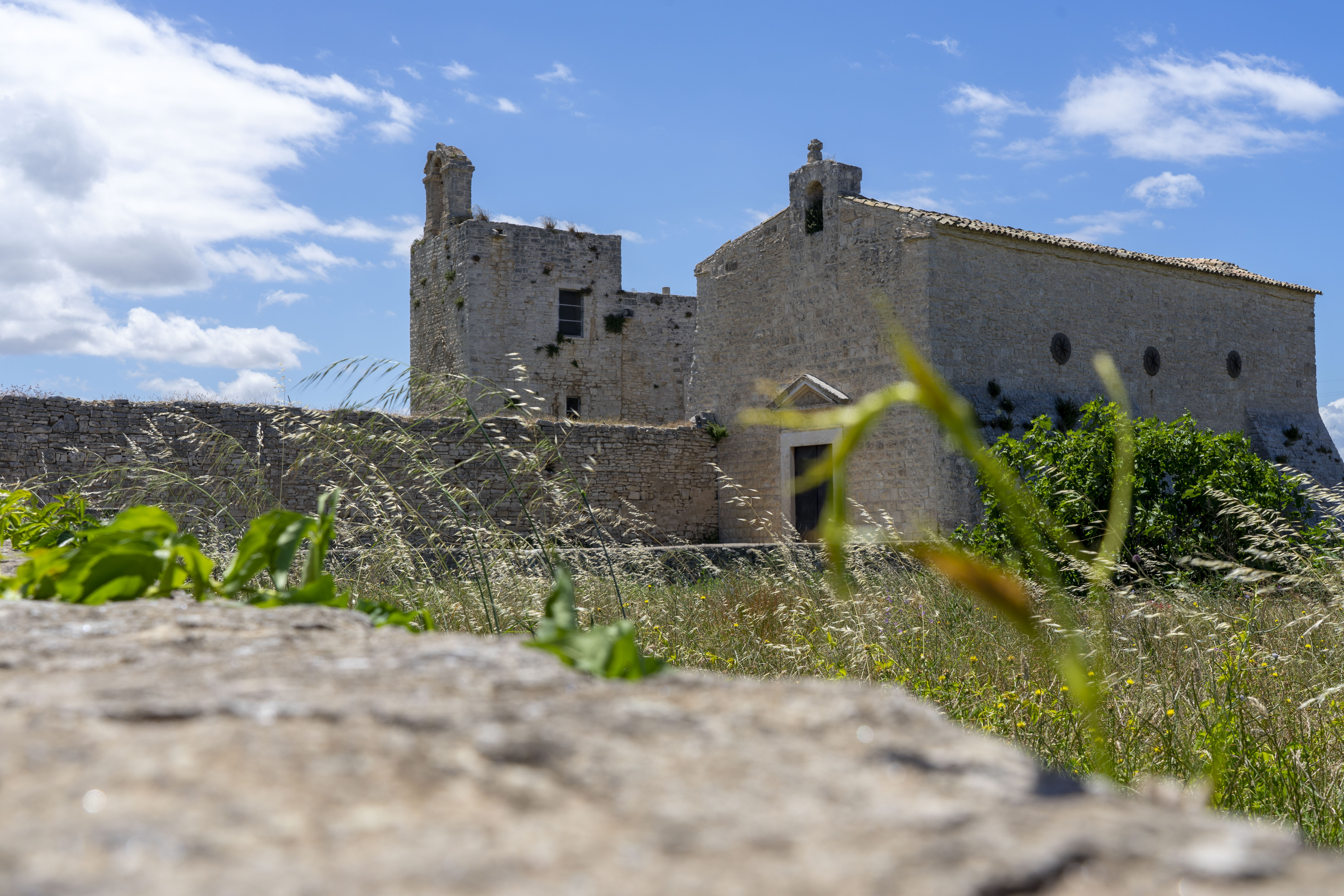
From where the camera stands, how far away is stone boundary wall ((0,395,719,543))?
1179cm

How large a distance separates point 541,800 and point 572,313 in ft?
68.0

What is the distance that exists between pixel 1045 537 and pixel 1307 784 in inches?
129

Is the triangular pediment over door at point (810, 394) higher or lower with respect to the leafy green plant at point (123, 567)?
higher

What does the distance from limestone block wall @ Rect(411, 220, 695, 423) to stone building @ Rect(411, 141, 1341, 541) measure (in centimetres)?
5

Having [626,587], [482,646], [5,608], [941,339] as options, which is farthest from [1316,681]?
[941,339]

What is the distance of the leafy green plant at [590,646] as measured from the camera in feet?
3.30

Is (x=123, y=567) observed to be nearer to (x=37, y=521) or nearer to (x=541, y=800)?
(x=541, y=800)

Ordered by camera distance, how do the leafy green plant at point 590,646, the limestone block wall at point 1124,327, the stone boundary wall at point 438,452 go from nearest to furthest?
the leafy green plant at point 590,646 < the stone boundary wall at point 438,452 < the limestone block wall at point 1124,327

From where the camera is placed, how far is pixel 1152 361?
1642cm

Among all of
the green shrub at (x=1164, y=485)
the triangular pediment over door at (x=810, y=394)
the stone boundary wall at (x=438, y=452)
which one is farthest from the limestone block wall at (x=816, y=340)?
the green shrub at (x=1164, y=485)

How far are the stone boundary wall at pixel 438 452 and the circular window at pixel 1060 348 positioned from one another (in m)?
5.38

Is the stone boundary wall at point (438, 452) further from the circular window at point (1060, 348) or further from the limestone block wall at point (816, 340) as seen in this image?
the circular window at point (1060, 348)

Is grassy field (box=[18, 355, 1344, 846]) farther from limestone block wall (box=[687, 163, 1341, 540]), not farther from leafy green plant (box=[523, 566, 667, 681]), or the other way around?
limestone block wall (box=[687, 163, 1341, 540])

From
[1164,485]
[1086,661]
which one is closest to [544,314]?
[1164,485]
